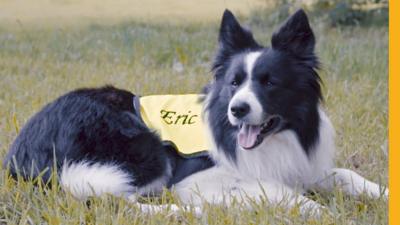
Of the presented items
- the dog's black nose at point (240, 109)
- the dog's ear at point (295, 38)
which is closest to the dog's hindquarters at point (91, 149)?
the dog's black nose at point (240, 109)

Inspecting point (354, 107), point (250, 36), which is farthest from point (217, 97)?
point (354, 107)

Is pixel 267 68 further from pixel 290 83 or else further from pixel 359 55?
pixel 359 55

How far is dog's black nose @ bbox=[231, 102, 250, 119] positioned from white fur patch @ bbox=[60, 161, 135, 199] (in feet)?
2.58

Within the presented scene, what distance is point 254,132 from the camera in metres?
3.39

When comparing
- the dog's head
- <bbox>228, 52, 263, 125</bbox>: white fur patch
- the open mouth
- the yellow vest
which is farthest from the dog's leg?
the yellow vest

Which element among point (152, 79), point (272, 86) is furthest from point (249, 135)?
point (152, 79)

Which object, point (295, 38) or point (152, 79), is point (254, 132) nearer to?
point (295, 38)

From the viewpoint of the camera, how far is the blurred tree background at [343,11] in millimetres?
10039

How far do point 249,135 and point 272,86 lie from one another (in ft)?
1.02

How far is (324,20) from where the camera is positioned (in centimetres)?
1008

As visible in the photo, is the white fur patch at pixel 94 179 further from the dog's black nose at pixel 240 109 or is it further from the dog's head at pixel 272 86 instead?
the dog's black nose at pixel 240 109

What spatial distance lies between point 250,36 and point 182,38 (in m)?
5.00

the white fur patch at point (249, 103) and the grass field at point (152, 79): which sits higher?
the white fur patch at point (249, 103)

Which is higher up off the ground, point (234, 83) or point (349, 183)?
point (234, 83)
